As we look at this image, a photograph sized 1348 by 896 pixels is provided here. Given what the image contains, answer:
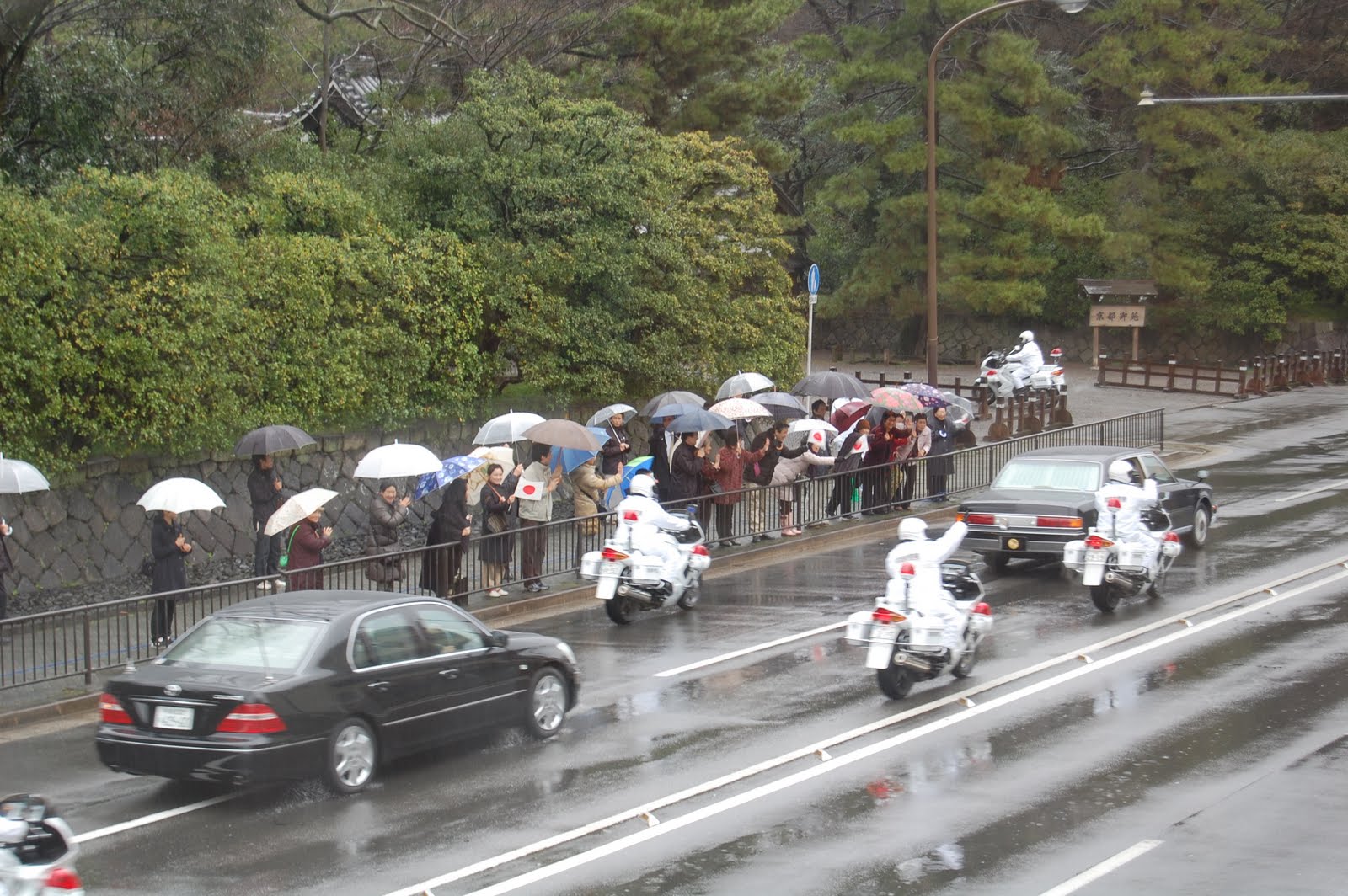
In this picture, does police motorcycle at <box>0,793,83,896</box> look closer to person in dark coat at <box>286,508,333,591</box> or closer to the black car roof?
the black car roof

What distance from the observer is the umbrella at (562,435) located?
62.8 ft

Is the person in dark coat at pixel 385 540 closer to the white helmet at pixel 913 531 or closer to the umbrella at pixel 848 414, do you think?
the white helmet at pixel 913 531

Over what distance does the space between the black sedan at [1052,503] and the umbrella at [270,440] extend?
8.24 metres

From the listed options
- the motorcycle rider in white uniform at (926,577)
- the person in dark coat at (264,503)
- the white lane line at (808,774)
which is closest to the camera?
the white lane line at (808,774)

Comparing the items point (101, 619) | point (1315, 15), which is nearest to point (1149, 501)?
point (101, 619)

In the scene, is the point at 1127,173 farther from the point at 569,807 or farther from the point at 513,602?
the point at 569,807

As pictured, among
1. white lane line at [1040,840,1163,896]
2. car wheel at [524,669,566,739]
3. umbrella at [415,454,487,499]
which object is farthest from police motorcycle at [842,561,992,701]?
umbrella at [415,454,487,499]

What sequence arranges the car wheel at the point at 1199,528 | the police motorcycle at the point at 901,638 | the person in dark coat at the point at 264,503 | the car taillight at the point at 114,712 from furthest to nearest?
the car wheel at the point at 1199,528 → the person in dark coat at the point at 264,503 → the police motorcycle at the point at 901,638 → the car taillight at the point at 114,712

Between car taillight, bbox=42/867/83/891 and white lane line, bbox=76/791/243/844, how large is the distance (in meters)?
2.97

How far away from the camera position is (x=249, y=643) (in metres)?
11.1

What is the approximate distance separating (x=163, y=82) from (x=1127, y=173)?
108 ft

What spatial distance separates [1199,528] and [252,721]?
14888 millimetres

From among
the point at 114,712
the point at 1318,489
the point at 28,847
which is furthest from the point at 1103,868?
the point at 1318,489

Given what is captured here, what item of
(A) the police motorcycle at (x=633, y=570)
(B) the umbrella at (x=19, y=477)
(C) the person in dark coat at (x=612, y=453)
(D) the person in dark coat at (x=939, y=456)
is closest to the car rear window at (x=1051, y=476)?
(D) the person in dark coat at (x=939, y=456)
